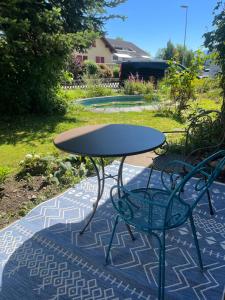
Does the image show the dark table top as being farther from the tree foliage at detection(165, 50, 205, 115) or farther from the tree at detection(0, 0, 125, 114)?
the tree foliage at detection(165, 50, 205, 115)

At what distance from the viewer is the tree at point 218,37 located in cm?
410

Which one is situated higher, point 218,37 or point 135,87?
point 218,37

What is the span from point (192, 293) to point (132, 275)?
0.43 metres

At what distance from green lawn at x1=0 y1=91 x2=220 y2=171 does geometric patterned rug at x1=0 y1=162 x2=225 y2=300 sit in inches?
68.0

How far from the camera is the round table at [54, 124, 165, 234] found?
200 centimetres

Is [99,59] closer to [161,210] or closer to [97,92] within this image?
[97,92]

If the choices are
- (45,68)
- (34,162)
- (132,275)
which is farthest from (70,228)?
(45,68)

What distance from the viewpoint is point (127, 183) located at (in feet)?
11.4

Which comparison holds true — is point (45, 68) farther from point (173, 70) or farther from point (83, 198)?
point (83, 198)

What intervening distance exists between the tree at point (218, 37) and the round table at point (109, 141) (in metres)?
2.12

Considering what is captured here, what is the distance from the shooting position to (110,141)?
2.27 metres

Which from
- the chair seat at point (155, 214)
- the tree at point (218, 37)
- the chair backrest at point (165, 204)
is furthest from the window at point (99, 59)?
the chair backrest at point (165, 204)

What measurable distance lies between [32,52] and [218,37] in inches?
185

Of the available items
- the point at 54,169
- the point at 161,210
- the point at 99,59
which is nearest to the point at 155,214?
the point at 161,210
